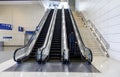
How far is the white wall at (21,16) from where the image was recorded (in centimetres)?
2142

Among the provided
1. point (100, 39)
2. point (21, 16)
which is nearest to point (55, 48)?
point (100, 39)

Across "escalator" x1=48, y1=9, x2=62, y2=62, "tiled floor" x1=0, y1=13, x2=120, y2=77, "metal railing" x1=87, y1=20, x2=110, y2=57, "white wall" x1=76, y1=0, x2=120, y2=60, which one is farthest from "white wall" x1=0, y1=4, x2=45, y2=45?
"white wall" x1=76, y1=0, x2=120, y2=60

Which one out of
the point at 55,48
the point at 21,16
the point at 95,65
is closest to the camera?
the point at 95,65

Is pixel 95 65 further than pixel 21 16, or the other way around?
pixel 21 16

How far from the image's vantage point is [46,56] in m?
8.80

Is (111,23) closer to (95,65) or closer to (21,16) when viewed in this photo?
(95,65)

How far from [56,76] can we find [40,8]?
54.9ft

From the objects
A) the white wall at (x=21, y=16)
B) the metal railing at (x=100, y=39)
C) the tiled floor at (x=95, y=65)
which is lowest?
the tiled floor at (x=95, y=65)

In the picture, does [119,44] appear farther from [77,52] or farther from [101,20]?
[101,20]

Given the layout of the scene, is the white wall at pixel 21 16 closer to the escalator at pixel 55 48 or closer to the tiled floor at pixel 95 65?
the tiled floor at pixel 95 65

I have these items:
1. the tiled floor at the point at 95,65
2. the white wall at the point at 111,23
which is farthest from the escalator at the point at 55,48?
the white wall at the point at 111,23

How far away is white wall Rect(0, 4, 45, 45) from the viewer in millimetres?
21422

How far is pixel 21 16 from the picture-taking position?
2159 centimetres

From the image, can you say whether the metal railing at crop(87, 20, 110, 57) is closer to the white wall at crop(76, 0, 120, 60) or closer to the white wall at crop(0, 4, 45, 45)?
the white wall at crop(76, 0, 120, 60)
